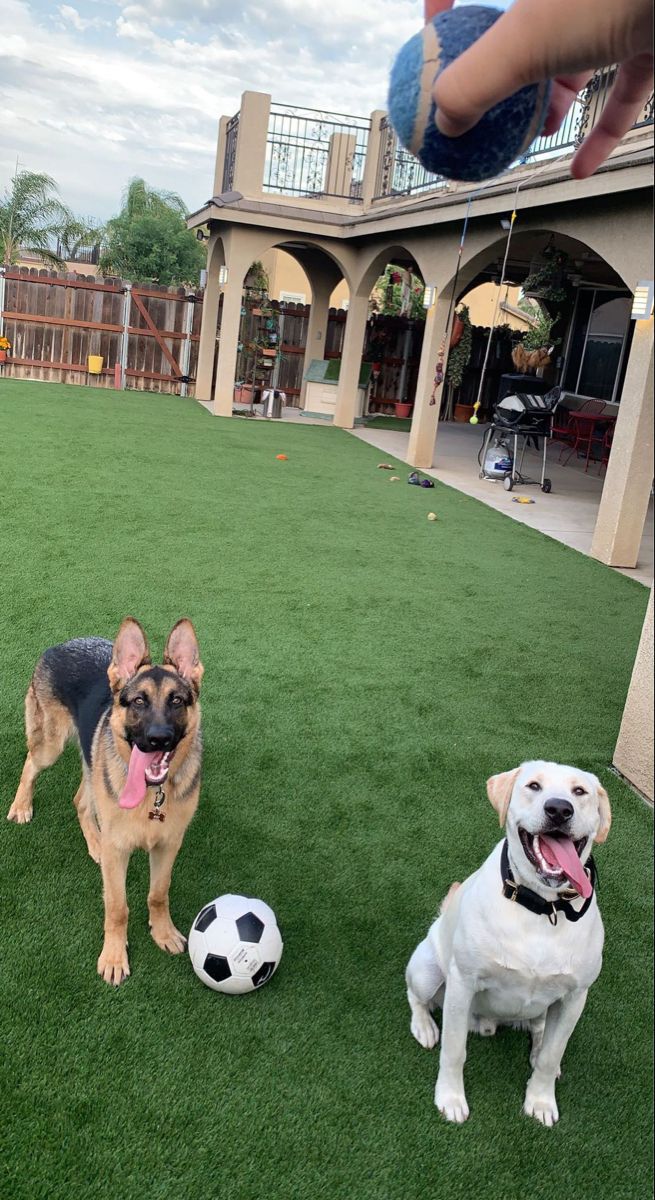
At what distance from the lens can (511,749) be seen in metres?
5.27

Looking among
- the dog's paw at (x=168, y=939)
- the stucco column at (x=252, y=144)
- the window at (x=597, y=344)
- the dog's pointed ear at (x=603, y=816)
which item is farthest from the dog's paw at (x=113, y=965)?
the stucco column at (x=252, y=144)

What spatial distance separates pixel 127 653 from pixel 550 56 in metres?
2.67

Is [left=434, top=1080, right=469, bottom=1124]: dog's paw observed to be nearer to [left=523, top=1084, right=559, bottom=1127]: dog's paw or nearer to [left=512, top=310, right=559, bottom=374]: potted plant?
[left=523, top=1084, right=559, bottom=1127]: dog's paw

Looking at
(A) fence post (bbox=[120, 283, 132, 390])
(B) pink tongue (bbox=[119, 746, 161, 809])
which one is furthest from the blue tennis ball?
(A) fence post (bbox=[120, 283, 132, 390])

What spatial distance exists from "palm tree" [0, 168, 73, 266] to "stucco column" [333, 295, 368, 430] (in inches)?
620

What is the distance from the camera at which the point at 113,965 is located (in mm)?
3240

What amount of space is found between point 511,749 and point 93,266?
179 ft

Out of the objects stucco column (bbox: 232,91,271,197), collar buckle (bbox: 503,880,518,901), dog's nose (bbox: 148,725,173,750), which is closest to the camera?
collar buckle (bbox: 503,880,518,901)

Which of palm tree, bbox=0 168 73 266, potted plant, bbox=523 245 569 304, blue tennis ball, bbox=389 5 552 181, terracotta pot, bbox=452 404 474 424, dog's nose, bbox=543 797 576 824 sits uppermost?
palm tree, bbox=0 168 73 266

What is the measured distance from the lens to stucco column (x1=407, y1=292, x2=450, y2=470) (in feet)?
50.0

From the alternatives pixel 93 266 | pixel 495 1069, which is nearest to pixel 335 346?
pixel 495 1069

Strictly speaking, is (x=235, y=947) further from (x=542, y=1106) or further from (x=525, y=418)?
(x=525, y=418)

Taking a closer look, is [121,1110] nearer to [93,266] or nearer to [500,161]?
[500,161]

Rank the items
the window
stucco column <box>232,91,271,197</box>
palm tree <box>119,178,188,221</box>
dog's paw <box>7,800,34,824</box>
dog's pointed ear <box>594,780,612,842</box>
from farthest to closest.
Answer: palm tree <box>119,178,188,221</box> → the window → stucco column <box>232,91,271,197</box> → dog's paw <box>7,800,34,824</box> → dog's pointed ear <box>594,780,612,842</box>
